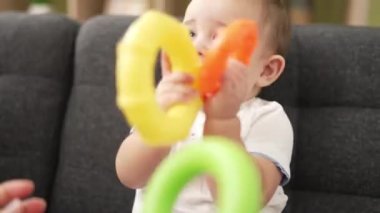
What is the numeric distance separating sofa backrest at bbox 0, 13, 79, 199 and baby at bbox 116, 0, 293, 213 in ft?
1.33

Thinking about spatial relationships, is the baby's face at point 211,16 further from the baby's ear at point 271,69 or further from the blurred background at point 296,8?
the blurred background at point 296,8

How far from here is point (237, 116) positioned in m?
0.96

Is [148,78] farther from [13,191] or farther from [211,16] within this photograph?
[13,191]

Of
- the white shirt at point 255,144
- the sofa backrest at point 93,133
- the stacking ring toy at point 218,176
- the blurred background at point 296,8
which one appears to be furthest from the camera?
the blurred background at point 296,8

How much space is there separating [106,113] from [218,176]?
0.83m

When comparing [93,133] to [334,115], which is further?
[93,133]

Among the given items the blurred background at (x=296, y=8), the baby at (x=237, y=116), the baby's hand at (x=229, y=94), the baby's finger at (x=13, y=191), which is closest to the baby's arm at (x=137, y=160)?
the baby at (x=237, y=116)

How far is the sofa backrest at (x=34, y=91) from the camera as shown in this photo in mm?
1448

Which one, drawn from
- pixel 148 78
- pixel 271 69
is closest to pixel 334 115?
pixel 271 69

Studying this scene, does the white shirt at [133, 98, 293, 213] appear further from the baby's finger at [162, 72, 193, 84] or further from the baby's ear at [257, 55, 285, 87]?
the baby's finger at [162, 72, 193, 84]

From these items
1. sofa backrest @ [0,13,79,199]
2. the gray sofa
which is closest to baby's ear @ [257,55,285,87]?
the gray sofa

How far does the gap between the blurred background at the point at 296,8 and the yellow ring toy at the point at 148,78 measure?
2.80ft

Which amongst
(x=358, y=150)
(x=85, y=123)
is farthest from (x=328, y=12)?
(x=85, y=123)

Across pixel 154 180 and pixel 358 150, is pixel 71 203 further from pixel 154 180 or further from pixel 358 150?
pixel 154 180
